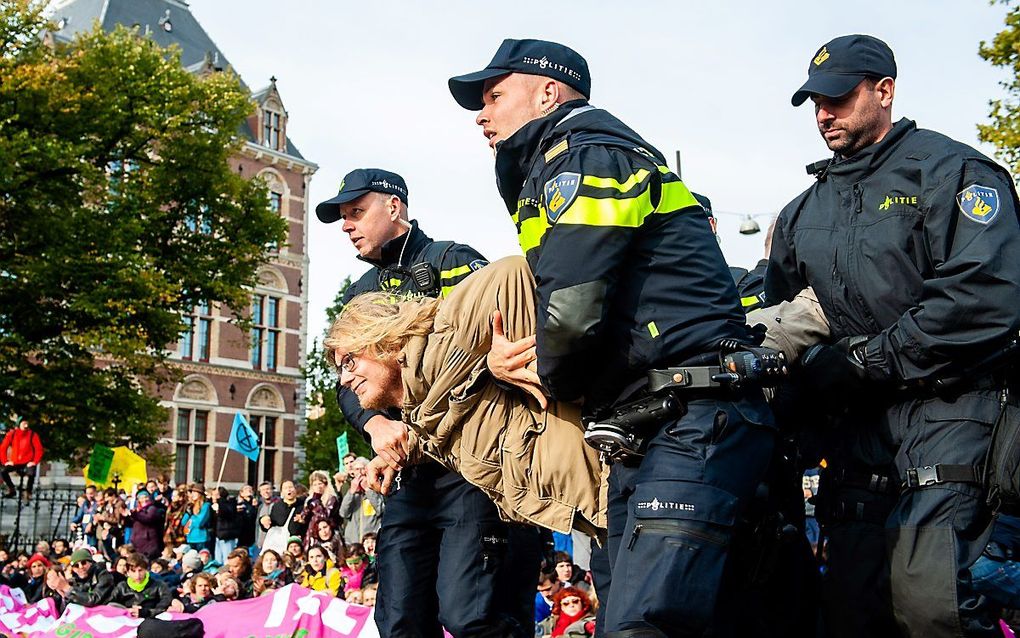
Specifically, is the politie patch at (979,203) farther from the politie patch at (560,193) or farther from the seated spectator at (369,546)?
the seated spectator at (369,546)

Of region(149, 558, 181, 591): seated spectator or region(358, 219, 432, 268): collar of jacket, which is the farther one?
region(149, 558, 181, 591): seated spectator

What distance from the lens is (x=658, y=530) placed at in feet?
10.9

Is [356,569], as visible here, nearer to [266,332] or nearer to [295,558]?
[295,558]

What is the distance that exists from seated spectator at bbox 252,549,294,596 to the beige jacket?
10189 mm

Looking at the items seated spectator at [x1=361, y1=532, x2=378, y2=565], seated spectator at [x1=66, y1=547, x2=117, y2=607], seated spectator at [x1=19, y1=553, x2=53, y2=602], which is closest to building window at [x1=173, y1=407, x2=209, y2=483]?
seated spectator at [x1=19, y1=553, x2=53, y2=602]

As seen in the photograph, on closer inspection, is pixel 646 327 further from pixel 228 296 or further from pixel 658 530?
pixel 228 296

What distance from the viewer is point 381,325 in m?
4.46

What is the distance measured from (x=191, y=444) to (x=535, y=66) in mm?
45190

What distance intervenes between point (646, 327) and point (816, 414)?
1139 mm

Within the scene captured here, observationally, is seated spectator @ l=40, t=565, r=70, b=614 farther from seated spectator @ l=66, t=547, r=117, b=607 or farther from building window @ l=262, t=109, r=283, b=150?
building window @ l=262, t=109, r=283, b=150

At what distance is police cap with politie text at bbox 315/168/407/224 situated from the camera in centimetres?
610

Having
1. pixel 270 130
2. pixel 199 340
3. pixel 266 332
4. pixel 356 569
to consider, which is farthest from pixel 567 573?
pixel 270 130

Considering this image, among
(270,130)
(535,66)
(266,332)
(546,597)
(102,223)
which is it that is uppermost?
(270,130)

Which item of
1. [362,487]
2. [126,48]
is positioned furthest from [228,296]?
[362,487]
